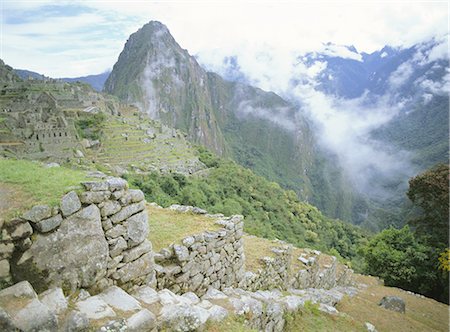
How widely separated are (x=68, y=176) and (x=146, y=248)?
7.43 ft

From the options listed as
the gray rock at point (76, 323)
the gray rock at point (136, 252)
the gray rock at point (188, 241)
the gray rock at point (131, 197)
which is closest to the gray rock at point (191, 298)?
the gray rock at point (188, 241)

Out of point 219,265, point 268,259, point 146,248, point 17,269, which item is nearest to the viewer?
point 17,269

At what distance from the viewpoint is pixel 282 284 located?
1345 cm

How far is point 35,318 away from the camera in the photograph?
13.7 feet

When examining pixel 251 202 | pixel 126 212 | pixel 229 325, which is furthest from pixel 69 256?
pixel 251 202

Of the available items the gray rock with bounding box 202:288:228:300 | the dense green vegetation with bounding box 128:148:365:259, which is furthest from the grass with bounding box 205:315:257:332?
the dense green vegetation with bounding box 128:148:365:259

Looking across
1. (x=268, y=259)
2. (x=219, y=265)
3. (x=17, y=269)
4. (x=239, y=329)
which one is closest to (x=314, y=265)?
(x=268, y=259)

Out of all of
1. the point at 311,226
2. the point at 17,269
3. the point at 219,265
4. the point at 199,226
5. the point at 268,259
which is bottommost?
the point at 311,226

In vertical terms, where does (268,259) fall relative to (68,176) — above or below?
below

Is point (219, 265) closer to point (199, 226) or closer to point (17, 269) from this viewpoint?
point (199, 226)

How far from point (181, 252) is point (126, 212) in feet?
7.35

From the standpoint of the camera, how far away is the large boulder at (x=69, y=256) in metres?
4.88

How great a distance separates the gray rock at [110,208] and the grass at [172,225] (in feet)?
8.92

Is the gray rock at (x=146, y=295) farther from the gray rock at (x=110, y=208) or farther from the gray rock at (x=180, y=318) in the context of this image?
the gray rock at (x=110, y=208)
